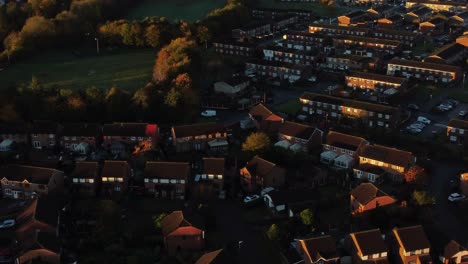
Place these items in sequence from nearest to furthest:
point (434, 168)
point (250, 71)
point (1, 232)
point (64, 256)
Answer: point (64, 256), point (1, 232), point (434, 168), point (250, 71)

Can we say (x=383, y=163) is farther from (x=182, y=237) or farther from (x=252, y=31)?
(x=252, y=31)

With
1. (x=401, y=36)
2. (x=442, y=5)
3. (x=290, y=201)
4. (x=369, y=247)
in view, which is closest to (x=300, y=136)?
(x=290, y=201)

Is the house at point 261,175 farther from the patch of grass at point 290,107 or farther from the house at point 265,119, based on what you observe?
the patch of grass at point 290,107

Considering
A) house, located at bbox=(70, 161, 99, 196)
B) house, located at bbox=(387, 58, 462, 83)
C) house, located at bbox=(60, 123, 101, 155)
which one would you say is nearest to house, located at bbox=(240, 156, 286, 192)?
house, located at bbox=(70, 161, 99, 196)

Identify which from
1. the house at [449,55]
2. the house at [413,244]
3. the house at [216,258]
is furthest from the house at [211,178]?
the house at [449,55]

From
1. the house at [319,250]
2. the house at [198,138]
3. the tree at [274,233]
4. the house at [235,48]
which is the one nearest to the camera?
the house at [319,250]

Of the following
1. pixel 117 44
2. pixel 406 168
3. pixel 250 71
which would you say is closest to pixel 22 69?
pixel 117 44

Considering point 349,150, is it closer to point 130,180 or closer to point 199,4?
point 130,180
